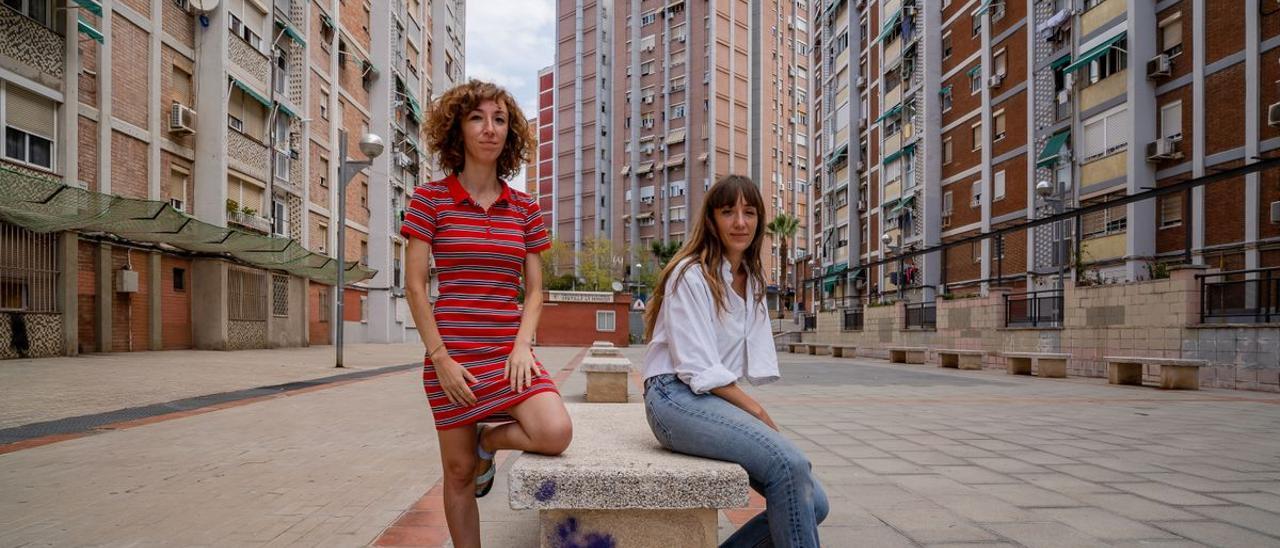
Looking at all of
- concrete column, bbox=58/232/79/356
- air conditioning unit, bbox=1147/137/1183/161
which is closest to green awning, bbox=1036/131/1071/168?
air conditioning unit, bbox=1147/137/1183/161

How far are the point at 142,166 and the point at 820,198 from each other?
41269 millimetres

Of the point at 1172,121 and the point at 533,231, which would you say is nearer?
the point at 533,231

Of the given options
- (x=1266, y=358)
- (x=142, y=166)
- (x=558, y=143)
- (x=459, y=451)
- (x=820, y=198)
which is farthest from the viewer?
(x=558, y=143)

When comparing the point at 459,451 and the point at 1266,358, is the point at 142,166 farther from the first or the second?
the point at 1266,358

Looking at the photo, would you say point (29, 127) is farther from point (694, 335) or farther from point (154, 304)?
point (694, 335)

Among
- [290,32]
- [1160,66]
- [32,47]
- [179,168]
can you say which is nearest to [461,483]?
[32,47]

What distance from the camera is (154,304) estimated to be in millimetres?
18312

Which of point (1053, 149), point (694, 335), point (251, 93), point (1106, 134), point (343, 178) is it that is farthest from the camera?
→ point (1053, 149)

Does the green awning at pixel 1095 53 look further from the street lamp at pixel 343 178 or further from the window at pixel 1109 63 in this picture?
the street lamp at pixel 343 178

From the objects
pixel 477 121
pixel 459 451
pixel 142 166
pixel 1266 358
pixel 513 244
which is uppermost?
pixel 142 166

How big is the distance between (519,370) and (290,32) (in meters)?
27.5

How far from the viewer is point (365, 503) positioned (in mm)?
3787

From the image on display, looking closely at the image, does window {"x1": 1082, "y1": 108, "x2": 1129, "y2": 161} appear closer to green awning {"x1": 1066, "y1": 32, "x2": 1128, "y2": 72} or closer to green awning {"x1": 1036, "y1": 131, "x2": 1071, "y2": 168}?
green awning {"x1": 1036, "y1": 131, "x2": 1071, "y2": 168}

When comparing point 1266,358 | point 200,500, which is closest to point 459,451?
point 200,500
